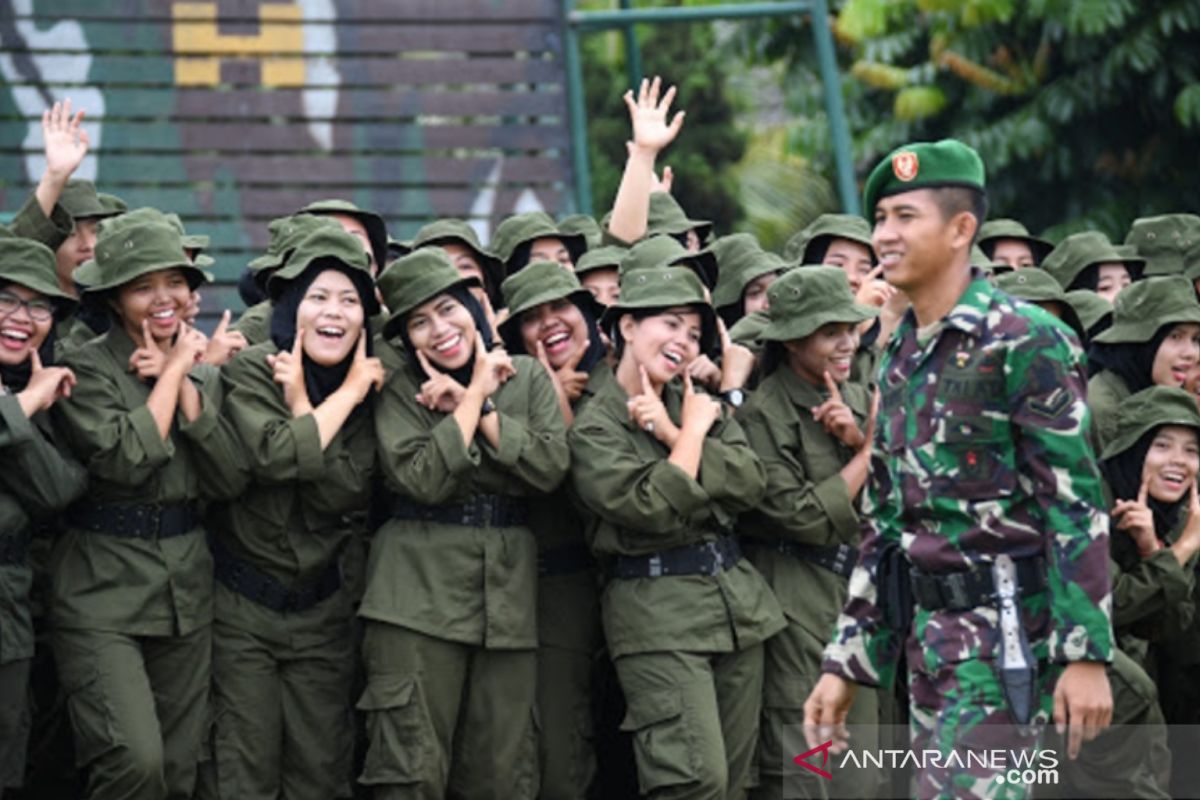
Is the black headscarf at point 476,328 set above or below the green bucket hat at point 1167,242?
below

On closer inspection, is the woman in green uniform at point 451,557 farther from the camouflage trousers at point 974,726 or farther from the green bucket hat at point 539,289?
the camouflage trousers at point 974,726

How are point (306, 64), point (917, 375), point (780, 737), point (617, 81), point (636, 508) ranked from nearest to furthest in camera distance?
point (917, 375)
point (636, 508)
point (780, 737)
point (306, 64)
point (617, 81)

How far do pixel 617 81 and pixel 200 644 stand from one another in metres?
18.2

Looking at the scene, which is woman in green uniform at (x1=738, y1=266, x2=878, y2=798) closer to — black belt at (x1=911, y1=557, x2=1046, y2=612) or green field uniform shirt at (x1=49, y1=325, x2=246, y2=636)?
green field uniform shirt at (x1=49, y1=325, x2=246, y2=636)

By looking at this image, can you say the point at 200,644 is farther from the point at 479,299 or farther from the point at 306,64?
the point at 306,64

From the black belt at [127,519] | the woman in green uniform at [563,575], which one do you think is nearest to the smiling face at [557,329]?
the woman in green uniform at [563,575]

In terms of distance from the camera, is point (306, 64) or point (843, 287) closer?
point (843, 287)

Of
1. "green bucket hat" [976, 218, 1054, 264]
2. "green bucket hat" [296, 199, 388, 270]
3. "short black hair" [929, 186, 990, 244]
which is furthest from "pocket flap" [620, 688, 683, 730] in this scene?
"green bucket hat" [976, 218, 1054, 264]

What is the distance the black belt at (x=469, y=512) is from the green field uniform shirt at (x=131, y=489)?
0.58 meters

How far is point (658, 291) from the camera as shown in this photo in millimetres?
7977

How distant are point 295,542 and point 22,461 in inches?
41.0

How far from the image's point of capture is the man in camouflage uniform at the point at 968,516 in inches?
221

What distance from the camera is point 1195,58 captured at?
52.2 ft

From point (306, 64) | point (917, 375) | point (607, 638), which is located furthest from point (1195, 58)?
point (917, 375)
